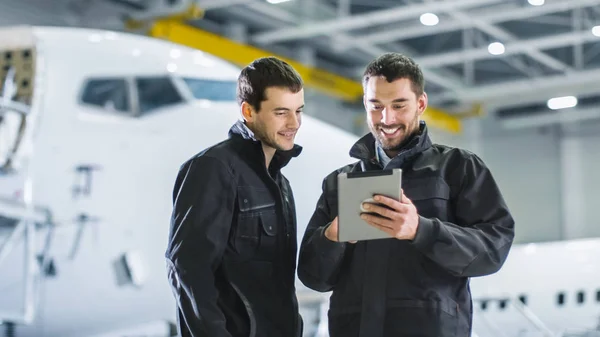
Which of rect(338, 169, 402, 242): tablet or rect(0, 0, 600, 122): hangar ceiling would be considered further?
rect(0, 0, 600, 122): hangar ceiling

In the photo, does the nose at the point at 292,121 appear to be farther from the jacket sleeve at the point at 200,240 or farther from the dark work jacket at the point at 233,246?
the jacket sleeve at the point at 200,240

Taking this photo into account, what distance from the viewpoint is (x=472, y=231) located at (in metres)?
3.53

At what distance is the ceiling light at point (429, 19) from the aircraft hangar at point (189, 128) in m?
0.04

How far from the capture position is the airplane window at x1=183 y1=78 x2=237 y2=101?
841 cm

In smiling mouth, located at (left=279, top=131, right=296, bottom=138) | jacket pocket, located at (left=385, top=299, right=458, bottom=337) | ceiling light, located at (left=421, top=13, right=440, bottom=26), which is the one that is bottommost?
jacket pocket, located at (left=385, top=299, right=458, bottom=337)

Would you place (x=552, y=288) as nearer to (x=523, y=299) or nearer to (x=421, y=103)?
(x=523, y=299)

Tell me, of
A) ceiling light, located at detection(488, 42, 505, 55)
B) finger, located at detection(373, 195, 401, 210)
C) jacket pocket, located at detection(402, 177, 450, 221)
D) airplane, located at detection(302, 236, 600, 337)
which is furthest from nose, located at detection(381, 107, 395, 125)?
ceiling light, located at detection(488, 42, 505, 55)

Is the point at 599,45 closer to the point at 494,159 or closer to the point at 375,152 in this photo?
the point at 494,159

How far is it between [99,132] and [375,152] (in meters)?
4.28

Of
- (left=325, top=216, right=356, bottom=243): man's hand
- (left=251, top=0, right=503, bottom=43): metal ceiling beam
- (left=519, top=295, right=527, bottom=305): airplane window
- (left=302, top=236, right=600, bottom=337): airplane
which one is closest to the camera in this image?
(left=325, top=216, right=356, bottom=243): man's hand

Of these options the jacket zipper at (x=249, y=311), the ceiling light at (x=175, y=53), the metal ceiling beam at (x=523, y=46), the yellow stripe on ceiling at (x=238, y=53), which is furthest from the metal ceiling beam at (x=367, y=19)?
the jacket zipper at (x=249, y=311)

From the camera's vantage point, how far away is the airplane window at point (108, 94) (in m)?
7.88

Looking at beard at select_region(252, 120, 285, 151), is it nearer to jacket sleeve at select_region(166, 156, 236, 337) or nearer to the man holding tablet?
jacket sleeve at select_region(166, 156, 236, 337)

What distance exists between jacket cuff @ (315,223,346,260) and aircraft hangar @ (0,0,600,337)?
0.33 meters
